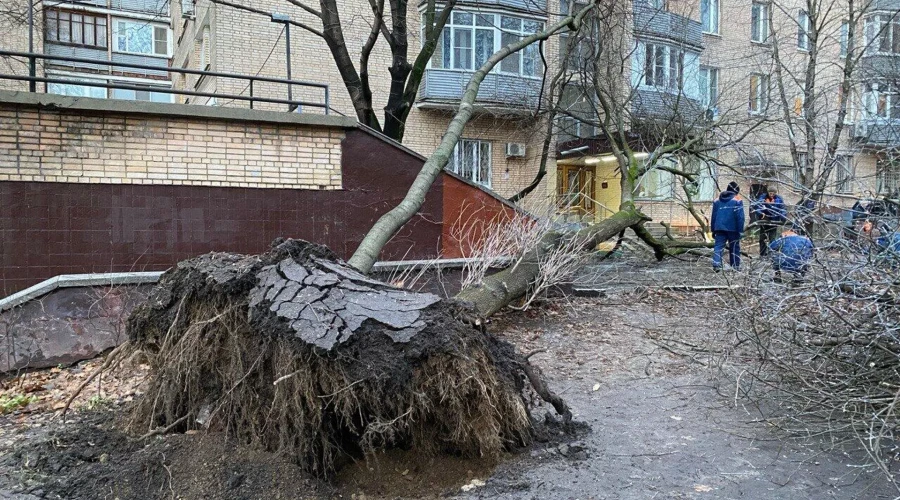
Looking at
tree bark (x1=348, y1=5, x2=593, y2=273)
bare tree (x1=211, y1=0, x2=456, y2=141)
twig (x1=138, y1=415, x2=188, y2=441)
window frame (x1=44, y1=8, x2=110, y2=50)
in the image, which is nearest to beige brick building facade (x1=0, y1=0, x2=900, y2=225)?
bare tree (x1=211, y1=0, x2=456, y2=141)

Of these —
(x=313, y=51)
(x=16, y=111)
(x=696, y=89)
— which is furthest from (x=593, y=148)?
(x=16, y=111)

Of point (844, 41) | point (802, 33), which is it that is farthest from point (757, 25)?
point (802, 33)

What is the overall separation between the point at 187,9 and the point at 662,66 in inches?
651

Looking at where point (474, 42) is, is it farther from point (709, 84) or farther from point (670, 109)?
point (709, 84)

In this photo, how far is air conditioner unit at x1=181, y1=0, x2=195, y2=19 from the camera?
22.0 m

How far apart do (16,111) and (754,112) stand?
15.6 m

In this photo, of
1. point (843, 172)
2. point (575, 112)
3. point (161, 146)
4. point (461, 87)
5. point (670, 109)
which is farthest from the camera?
point (461, 87)

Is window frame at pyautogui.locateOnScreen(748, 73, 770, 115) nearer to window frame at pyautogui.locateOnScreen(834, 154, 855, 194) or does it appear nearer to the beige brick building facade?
the beige brick building facade

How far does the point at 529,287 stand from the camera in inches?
311

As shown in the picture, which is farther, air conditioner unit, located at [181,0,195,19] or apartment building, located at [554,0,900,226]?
air conditioner unit, located at [181,0,195,19]

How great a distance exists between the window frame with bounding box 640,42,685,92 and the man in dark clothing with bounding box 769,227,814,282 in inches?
422

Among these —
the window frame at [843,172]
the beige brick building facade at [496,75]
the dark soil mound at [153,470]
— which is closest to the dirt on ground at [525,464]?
the dark soil mound at [153,470]

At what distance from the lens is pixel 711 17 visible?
2312cm

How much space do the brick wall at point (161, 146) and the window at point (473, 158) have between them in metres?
10.1
